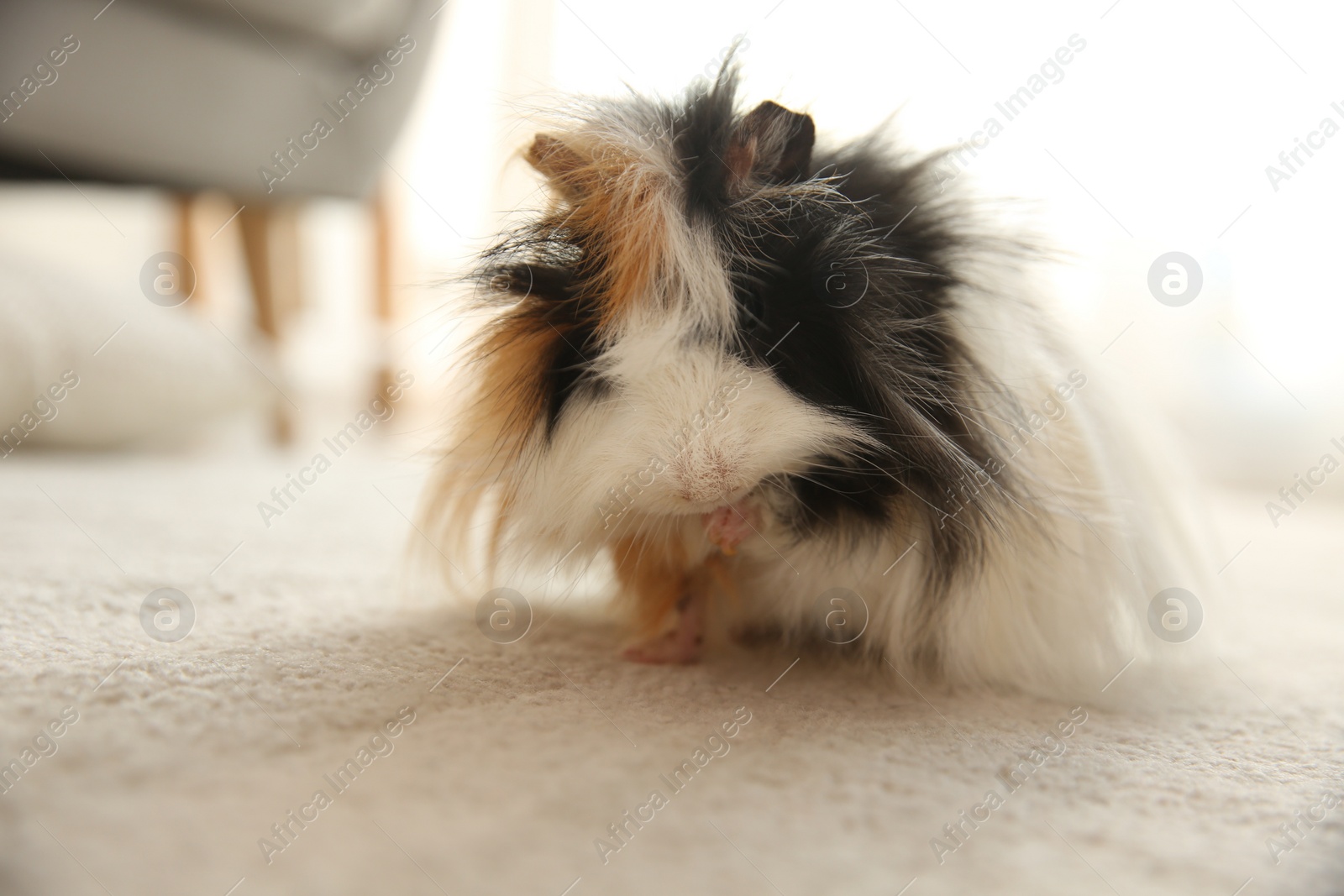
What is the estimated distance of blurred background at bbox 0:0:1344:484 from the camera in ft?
5.38

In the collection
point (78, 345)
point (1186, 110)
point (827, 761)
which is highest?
point (1186, 110)

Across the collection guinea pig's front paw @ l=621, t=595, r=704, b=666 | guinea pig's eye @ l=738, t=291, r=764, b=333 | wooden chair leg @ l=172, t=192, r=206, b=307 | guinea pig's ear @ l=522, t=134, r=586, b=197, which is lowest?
wooden chair leg @ l=172, t=192, r=206, b=307

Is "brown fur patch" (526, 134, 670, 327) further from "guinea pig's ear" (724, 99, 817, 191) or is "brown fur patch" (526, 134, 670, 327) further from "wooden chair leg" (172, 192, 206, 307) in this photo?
"wooden chair leg" (172, 192, 206, 307)

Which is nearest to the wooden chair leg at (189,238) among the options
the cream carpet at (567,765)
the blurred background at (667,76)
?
the blurred background at (667,76)

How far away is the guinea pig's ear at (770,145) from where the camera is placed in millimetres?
676

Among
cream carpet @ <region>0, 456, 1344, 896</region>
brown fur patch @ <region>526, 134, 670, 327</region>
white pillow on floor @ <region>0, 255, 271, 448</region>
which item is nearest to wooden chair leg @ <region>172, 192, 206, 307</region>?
white pillow on floor @ <region>0, 255, 271, 448</region>

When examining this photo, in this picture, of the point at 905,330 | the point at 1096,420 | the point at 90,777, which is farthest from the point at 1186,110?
the point at 90,777

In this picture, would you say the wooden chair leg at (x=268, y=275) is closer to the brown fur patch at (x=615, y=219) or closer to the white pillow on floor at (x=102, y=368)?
the white pillow on floor at (x=102, y=368)

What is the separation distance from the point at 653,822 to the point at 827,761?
0.46 feet

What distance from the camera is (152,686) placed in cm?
62

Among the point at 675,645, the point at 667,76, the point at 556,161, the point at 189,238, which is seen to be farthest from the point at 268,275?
the point at 675,645

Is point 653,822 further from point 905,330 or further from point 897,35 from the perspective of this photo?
point 897,35

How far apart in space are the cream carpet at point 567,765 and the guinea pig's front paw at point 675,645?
22 millimetres

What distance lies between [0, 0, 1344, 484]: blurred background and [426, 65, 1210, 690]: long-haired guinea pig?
0.44m
